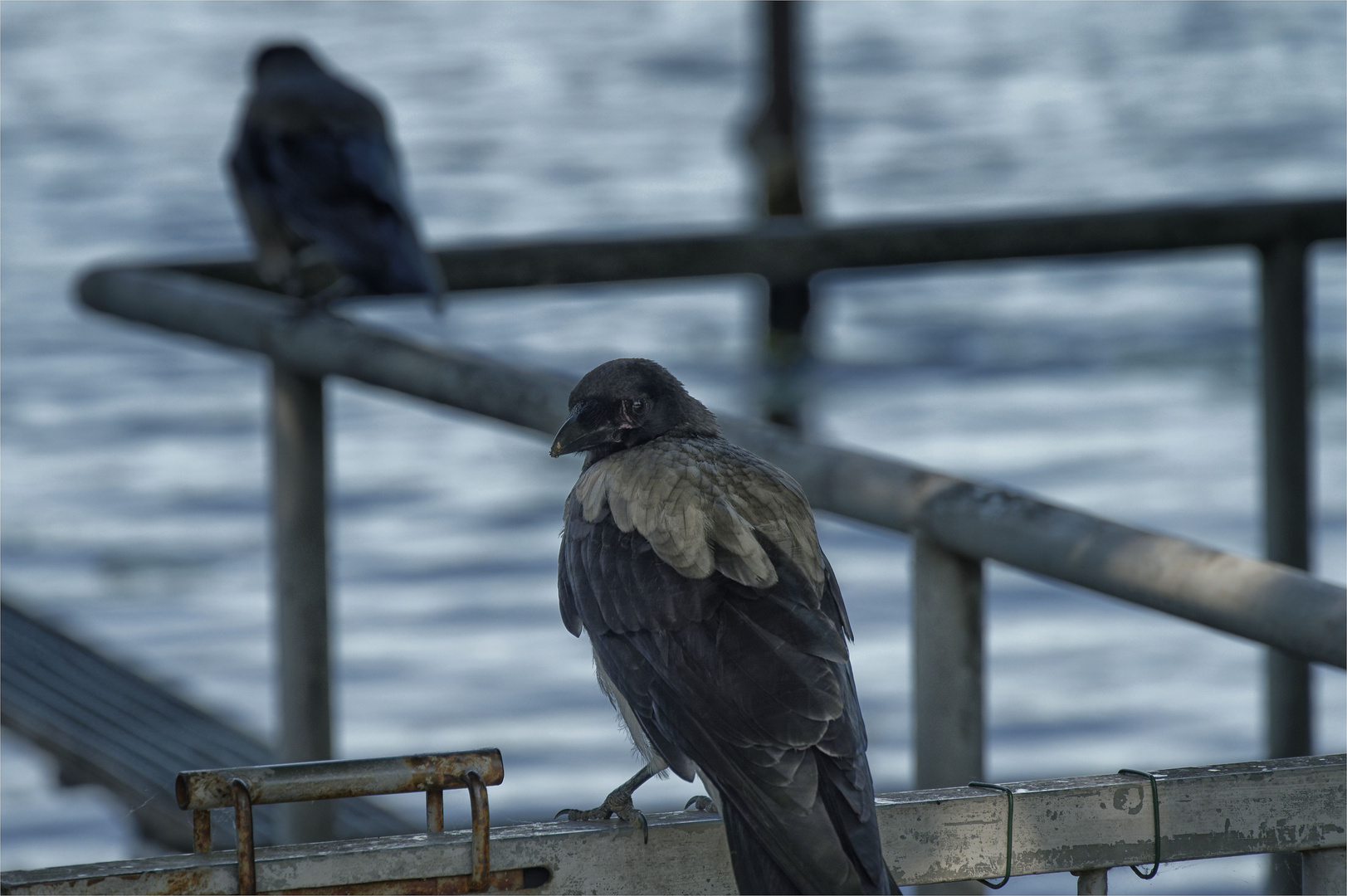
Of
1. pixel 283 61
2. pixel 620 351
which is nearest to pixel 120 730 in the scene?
pixel 283 61

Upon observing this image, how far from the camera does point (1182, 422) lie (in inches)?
420

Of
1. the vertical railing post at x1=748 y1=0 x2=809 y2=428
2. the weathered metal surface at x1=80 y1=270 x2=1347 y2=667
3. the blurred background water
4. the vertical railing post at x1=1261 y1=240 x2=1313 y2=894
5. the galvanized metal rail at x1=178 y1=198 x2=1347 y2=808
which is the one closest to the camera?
the weathered metal surface at x1=80 y1=270 x2=1347 y2=667

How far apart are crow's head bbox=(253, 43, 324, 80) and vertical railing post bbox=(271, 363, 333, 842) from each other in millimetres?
2390

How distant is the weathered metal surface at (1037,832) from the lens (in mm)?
1425

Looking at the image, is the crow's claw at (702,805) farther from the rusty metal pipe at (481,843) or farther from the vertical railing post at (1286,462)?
the vertical railing post at (1286,462)

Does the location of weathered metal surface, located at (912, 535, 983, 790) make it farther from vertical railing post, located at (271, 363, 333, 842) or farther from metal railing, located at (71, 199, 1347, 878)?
vertical railing post, located at (271, 363, 333, 842)

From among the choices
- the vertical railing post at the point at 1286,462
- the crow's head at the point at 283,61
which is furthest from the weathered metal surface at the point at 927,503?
the crow's head at the point at 283,61

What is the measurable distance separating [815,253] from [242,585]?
4374mm

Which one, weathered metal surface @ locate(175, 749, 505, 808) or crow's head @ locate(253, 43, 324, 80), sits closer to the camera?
weathered metal surface @ locate(175, 749, 505, 808)

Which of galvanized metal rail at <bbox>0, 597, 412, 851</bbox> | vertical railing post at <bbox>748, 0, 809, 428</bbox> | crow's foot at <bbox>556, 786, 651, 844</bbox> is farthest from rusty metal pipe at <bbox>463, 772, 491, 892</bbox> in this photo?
vertical railing post at <bbox>748, 0, 809, 428</bbox>

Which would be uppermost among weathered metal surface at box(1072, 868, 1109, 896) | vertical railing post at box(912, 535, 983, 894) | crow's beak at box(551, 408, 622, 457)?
crow's beak at box(551, 408, 622, 457)

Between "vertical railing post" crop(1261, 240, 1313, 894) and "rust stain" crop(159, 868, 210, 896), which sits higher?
"vertical railing post" crop(1261, 240, 1313, 894)

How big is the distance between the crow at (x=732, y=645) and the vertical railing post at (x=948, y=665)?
25 cm

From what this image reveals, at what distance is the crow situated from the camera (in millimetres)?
1492
